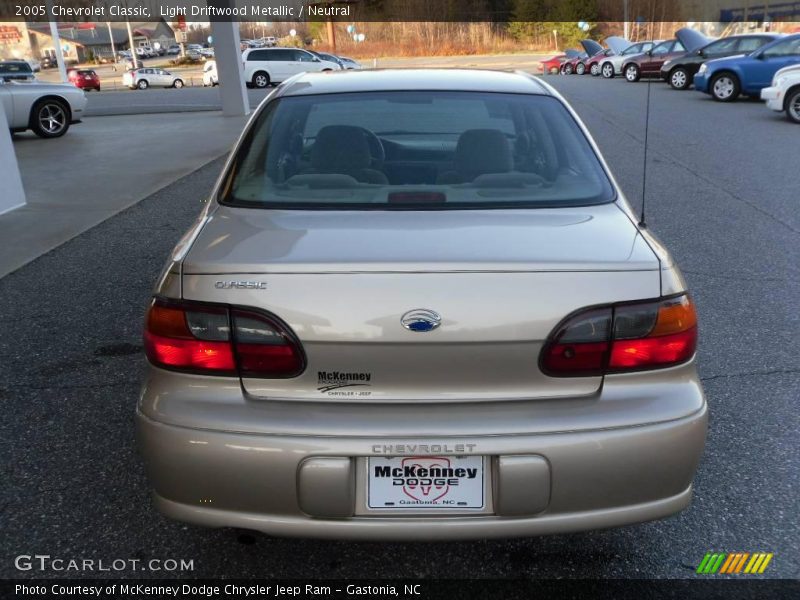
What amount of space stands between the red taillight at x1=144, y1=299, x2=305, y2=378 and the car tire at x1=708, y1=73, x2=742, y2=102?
61.0 feet

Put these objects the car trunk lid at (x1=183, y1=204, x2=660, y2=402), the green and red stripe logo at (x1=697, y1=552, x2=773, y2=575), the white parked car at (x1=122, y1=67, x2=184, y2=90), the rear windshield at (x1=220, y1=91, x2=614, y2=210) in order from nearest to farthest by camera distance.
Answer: the car trunk lid at (x1=183, y1=204, x2=660, y2=402), the green and red stripe logo at (x1=697, y1=552, x2=773, y2=575), the rear windshield at (x1=220, y1=91, x2=614, y2=210), the white parked car at (x1=122, y1=67, x2=184, y2=90)

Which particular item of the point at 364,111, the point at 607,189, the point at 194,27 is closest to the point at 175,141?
the point at 364,111

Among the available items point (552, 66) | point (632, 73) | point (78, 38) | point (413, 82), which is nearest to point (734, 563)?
point (413, 82)

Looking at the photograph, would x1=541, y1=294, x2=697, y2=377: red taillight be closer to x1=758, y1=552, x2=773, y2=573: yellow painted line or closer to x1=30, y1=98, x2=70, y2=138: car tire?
x1=758, y1=552, x2=773, y2=573: yellow painted line

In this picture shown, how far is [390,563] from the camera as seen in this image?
7.95 feet

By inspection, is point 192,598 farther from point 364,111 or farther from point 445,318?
point 364,111

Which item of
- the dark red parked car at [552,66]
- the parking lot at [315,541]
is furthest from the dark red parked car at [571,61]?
the parking lot at [315,541]

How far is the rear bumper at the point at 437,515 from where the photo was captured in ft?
6.31

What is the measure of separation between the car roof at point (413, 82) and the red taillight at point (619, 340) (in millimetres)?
1441

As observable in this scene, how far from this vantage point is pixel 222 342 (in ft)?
6.60

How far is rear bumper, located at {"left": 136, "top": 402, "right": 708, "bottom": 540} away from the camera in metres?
1.92

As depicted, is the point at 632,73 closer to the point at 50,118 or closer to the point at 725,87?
the point at 725,87

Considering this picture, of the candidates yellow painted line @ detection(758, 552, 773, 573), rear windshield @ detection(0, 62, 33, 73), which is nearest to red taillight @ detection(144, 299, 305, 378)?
yellow painted line @ detection(758, 552, 773, 573)

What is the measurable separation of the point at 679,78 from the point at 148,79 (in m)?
29.5
